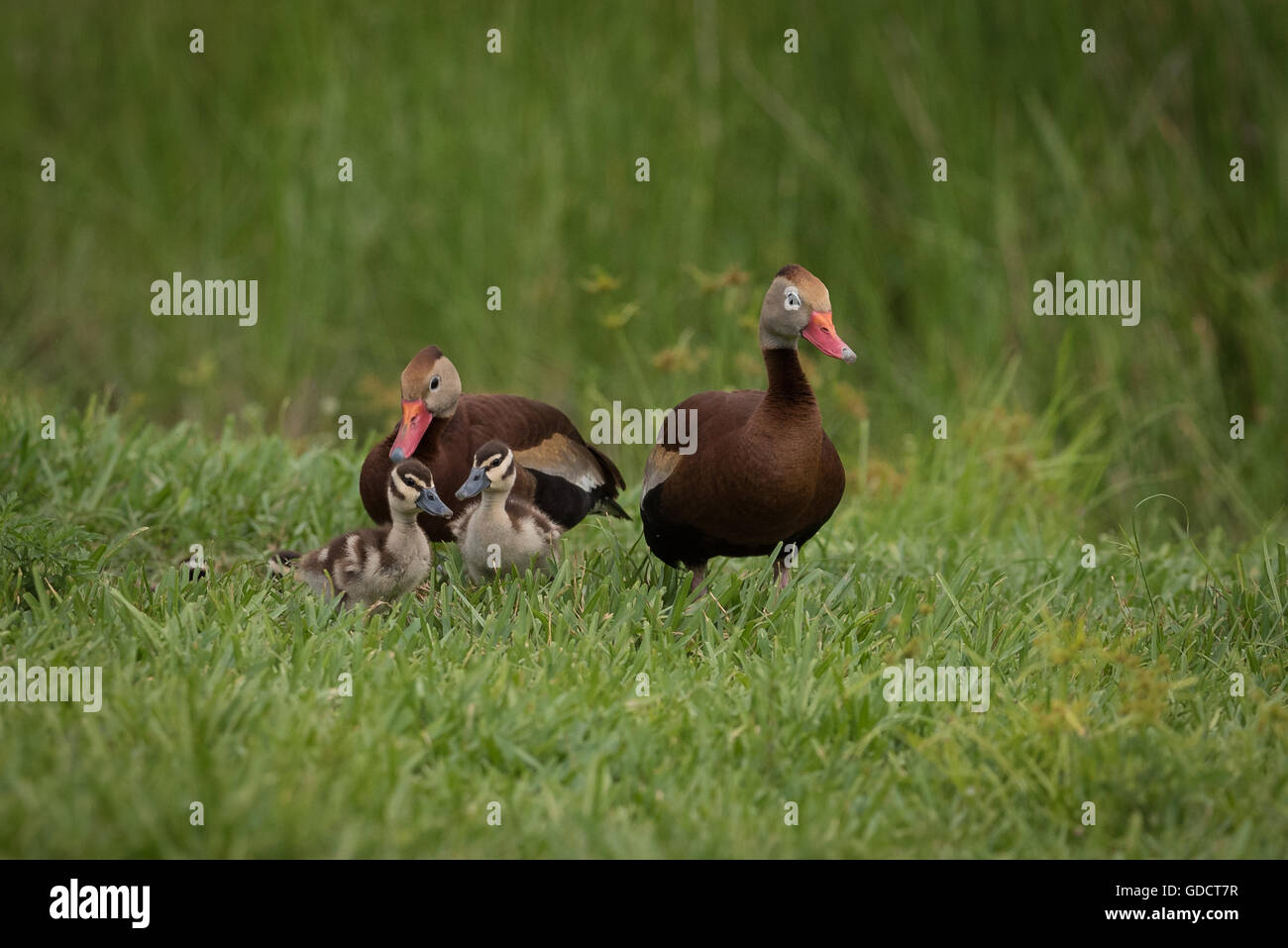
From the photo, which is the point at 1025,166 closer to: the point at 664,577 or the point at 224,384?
the point at 664,577

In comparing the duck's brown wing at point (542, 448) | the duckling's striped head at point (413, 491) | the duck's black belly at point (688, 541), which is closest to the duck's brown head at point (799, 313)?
the duck's black belly at point (688, 541)

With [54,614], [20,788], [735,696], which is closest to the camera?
[20,788]

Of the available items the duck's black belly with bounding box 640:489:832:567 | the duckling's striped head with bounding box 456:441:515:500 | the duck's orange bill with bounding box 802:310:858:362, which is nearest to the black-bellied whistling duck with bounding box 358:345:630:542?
the duckling's striped head with bounding box 456:441:515:500

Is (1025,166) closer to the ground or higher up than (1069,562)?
higher up

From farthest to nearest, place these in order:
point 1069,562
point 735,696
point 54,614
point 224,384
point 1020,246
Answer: point 224,384 < point 1020,246 < point 1069,562 < point 54,614 < point 735,696

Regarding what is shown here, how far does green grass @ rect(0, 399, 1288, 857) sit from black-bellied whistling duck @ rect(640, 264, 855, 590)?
25 centimetres

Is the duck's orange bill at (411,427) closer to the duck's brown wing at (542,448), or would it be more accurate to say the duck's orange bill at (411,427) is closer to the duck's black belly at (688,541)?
the duck's brown wing at (542,448)

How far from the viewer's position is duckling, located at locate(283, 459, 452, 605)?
4820 mm

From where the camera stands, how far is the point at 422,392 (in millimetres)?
5102

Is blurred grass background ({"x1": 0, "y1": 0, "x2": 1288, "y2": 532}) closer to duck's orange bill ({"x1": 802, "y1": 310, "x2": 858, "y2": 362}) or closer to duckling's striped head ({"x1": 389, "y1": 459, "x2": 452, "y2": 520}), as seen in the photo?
duckling's striped head ({"x1": 389, "y1": 459, "x2": 452, "y2": 520})

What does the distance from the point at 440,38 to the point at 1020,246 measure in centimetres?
381

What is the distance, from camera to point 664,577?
206 inches
